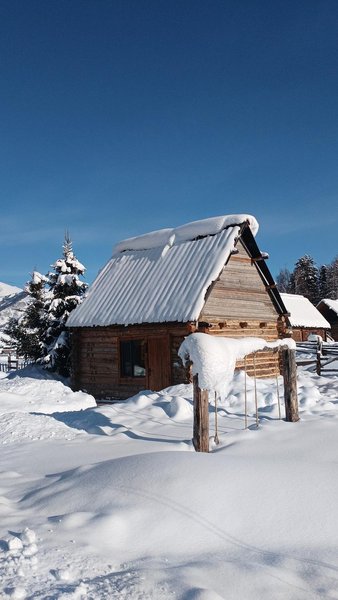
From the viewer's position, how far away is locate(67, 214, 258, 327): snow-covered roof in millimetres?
16734

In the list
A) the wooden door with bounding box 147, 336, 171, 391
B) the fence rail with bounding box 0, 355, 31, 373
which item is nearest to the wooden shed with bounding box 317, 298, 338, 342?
the fence rail with bounding box 0, 355, 31, 373

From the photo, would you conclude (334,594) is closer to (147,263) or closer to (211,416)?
(211,416)

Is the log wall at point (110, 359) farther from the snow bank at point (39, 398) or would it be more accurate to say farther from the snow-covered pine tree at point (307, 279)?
the snow-covered pine tree at point (307, 279)

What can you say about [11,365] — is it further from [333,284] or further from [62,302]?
[333,284]

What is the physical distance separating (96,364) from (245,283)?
269 inches

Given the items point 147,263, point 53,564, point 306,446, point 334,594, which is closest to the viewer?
point 334,594

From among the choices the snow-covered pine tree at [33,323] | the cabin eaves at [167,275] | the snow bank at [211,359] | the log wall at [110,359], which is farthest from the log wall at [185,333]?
the snow bank at [211,359]

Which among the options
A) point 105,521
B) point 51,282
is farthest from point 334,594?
point 51,282

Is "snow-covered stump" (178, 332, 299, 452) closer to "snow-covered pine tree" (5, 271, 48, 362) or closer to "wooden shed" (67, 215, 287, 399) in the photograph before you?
"wooden shed" (67, 215, 287, 399)

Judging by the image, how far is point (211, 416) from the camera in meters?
10.7

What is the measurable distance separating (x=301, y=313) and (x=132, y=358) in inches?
1106

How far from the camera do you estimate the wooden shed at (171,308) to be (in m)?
16.8

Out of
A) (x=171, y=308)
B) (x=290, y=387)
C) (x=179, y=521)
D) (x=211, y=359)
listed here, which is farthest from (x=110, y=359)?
(x=179, y=521)

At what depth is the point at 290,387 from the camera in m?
9.12
